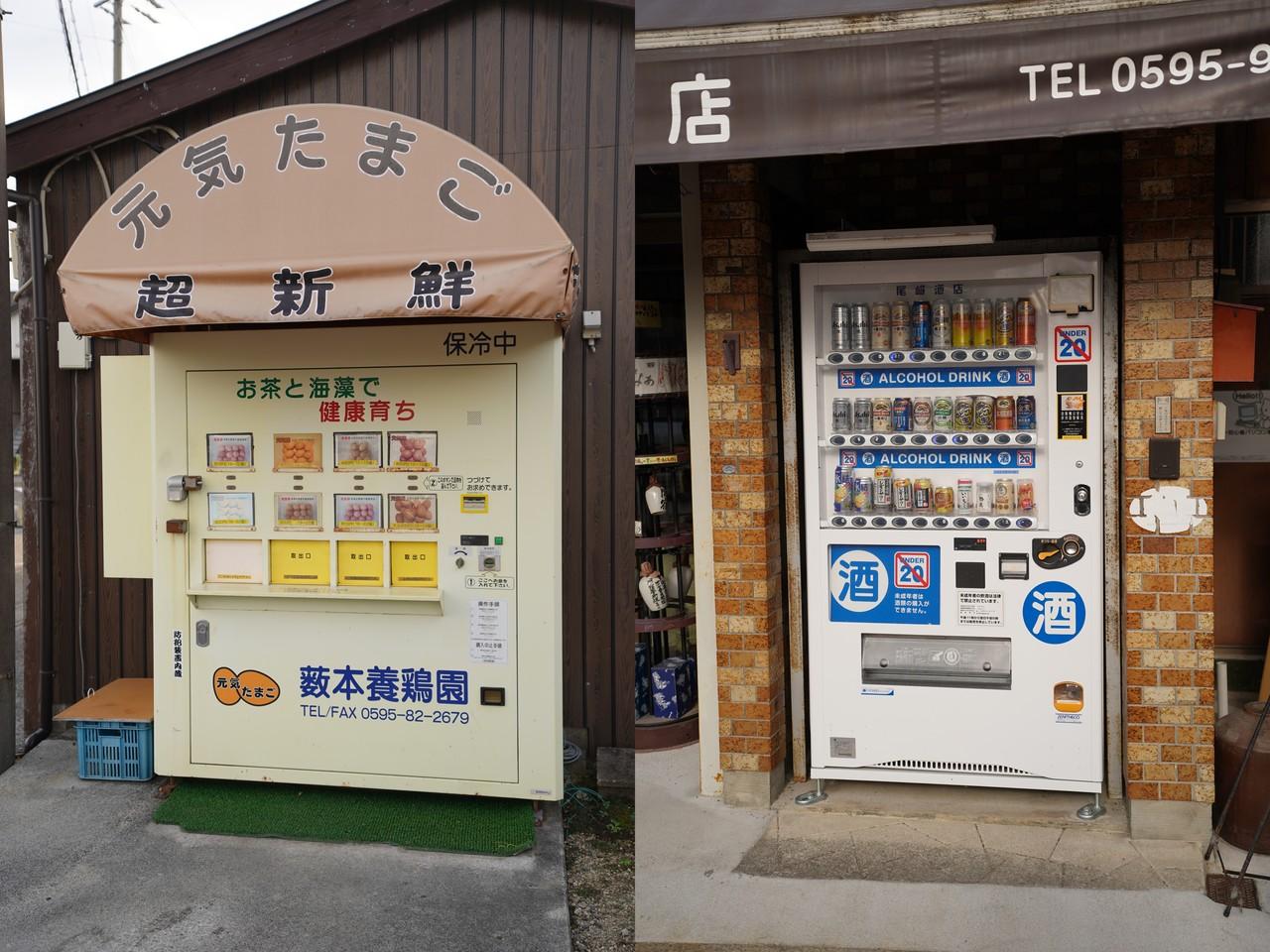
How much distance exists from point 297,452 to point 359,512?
37 cm

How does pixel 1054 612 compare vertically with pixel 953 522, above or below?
below

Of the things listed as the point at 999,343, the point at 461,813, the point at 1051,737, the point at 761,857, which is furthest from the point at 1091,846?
the point at 461,813

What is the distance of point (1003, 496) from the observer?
441 centimetres

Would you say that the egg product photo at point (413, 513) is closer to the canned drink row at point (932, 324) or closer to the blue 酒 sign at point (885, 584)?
the blue 酒 sign at point (885, 584)

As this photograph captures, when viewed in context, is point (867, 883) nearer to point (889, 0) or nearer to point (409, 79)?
point (889, 0)

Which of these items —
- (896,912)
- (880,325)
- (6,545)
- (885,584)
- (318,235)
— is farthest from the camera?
(6,545)

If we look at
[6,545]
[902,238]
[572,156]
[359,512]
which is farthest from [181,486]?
[902,238]

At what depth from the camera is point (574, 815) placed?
187 inches

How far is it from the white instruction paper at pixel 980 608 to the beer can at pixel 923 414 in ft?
2.30

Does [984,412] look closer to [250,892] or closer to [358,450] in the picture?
[358,450]

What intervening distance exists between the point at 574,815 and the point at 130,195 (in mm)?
3158

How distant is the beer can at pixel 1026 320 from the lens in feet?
14.1

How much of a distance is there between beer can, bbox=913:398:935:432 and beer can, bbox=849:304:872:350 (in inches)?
12.3

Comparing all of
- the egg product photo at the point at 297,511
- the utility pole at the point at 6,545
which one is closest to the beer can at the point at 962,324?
the egg product photo at the point at 297,511
